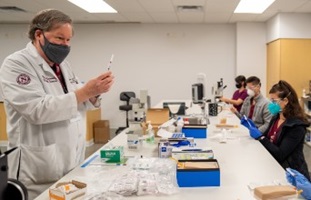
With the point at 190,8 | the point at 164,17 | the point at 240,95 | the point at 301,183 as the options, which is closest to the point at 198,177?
the point at 301,183

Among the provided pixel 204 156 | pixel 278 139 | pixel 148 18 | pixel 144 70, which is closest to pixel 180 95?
pixel 144 70

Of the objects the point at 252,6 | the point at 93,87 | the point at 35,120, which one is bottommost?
the point at 35,120

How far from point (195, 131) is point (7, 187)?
1767 mm

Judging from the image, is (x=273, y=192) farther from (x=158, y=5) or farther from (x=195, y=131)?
(x=158, y=5)

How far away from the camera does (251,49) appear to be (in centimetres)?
692

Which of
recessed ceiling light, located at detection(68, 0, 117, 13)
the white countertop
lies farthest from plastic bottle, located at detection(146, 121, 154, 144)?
recessed ceiling light, located at detection(68, 0, 117, 13)

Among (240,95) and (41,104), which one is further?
(240,95)

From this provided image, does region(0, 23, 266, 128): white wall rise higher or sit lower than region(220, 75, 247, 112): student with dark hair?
higher

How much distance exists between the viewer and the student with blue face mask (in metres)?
2.17

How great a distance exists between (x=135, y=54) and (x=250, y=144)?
Answer: 5.44m

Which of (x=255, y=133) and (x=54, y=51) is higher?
(x=54, y=51)

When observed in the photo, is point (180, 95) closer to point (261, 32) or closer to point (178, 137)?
point (261, 32)

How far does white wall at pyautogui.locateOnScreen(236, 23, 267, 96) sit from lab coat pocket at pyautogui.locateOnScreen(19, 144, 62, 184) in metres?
6.16

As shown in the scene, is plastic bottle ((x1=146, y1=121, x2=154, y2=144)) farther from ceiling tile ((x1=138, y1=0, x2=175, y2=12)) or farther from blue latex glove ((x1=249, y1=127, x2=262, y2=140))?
ceiling tile ((x1=138, y1=0, x2=175, y2=12))
